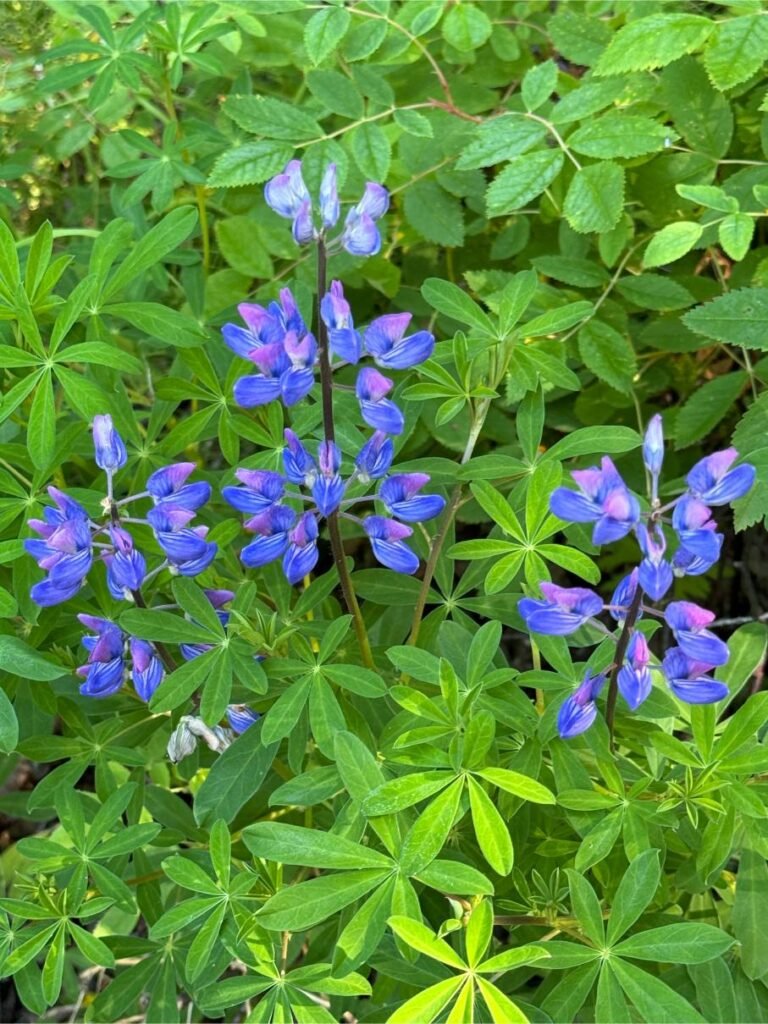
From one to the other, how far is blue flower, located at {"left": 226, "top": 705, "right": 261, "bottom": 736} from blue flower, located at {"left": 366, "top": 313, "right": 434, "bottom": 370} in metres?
0.70

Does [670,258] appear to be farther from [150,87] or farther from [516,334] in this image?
[150,87]

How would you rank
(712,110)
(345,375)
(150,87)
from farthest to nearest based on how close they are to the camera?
1. (150,87)
2. (345,375)
3. (712,110)

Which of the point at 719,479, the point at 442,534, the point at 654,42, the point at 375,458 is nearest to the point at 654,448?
the point at 719,479

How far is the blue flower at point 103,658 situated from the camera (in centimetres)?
184

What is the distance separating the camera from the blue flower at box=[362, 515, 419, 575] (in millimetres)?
1816

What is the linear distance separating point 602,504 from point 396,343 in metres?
0.49

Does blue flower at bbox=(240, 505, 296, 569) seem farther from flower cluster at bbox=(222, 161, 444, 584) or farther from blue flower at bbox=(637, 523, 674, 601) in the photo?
blue flower at bbox=(637, 523, 674, 601)

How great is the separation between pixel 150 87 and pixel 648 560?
2756mm

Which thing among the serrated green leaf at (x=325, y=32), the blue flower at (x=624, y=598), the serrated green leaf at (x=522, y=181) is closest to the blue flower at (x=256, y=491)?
the blue flower at (x=624, y=598)

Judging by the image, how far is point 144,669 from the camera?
74.2 inches

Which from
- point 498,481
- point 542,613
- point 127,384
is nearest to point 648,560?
point 542,613

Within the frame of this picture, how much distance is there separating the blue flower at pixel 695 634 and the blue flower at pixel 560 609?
114mm

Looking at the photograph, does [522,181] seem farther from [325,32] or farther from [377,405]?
[377,405]

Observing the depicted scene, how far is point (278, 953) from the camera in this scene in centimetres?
204
